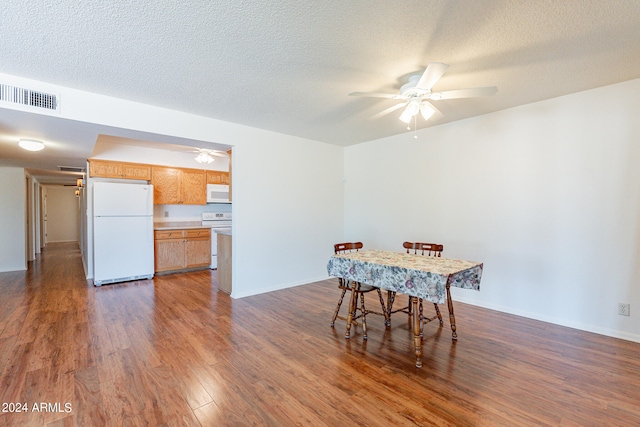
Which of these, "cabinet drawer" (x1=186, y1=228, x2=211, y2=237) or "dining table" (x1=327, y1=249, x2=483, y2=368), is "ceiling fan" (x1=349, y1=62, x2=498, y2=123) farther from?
"cabinet drawer" (x1=186, y1=228, x2=211, y2=237)

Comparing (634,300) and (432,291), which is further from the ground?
(432,291)

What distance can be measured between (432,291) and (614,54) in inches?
90.5

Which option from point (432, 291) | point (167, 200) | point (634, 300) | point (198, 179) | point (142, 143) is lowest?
point (634, 300)

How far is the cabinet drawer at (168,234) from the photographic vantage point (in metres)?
5.40

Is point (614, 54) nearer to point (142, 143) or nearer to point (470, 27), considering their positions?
point (470, 27)

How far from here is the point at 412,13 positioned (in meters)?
1.75

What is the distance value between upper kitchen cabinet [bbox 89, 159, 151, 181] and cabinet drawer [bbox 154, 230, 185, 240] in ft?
3.36

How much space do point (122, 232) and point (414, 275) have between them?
16.0ft

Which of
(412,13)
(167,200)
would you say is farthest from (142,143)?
(412,13)

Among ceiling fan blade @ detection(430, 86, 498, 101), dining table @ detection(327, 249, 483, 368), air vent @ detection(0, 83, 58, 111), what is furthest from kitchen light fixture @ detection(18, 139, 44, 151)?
ceiling fan blade @ detection(430, 86, 498, 101)

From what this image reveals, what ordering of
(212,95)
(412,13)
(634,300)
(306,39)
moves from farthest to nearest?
(212,95)
(634,300)
(306,39)
(412,13)

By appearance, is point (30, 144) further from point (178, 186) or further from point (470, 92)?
point (470, 92)

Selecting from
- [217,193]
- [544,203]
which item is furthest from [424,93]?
[217,193]

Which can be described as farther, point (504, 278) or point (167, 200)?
point (167, 200)
